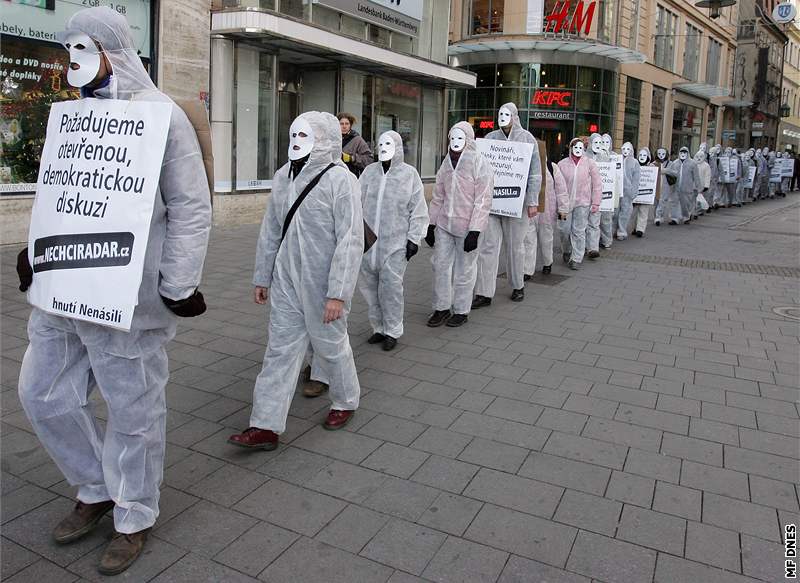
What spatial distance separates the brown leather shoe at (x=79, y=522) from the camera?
9.66 ft

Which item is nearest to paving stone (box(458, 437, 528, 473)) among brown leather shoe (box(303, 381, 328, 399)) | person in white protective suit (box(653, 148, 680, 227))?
brown leather shoe (box(303, 381, 328, 399))

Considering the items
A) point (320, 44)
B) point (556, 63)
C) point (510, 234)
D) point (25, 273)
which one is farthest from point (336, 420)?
point (556, 63)

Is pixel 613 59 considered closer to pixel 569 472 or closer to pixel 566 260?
pixel 566 260

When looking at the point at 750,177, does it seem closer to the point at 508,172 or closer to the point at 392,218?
the point at 508,172

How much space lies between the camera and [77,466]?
2938mm

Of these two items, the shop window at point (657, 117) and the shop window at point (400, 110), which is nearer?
the shop window at point (400, 110)

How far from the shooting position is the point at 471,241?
650 cm

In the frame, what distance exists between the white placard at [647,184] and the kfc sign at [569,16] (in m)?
13.1

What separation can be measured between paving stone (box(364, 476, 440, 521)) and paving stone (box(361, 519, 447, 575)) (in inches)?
3.7

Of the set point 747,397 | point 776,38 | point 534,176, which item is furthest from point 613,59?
point 776,38

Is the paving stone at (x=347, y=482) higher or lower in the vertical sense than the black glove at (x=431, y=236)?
lower

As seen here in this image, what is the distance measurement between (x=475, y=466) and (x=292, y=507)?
1018 mm

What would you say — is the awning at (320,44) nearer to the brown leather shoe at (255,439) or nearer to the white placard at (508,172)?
the white placard at (508,172)

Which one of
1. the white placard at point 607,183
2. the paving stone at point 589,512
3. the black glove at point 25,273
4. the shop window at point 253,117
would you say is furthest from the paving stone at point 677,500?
the shop window at point 253,117
